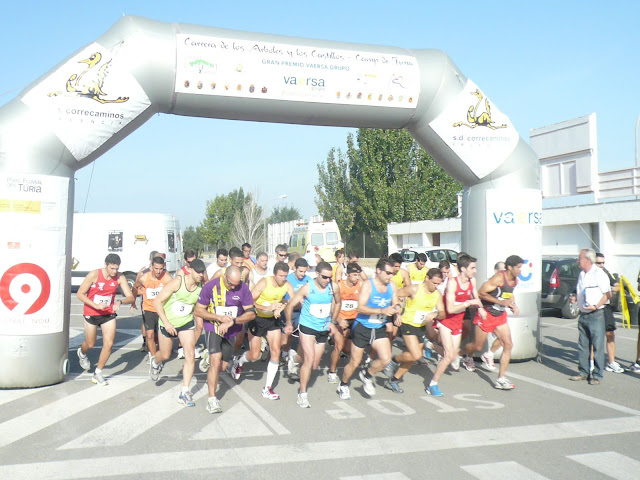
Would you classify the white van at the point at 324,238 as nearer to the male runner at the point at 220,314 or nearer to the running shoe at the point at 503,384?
the running shoe at the point at 503,384

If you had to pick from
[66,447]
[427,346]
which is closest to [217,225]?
[427,346]

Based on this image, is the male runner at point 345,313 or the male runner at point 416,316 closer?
the male runner at point 416,316

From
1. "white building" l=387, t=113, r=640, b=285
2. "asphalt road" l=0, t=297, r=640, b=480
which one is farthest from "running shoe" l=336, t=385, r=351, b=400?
"white building" l=387, t=113, r=640, b=285

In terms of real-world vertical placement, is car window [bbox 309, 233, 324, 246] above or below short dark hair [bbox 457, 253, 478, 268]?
above

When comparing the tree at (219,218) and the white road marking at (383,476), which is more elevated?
the tree at (219,218)

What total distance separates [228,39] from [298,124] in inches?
67.9

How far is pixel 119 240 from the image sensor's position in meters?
21.0

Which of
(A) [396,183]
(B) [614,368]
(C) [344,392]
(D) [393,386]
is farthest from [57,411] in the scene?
(A) [396,183]

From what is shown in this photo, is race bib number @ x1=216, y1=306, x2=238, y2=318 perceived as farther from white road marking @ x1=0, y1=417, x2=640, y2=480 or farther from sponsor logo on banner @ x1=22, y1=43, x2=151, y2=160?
sponsor logo on banner @ x1=22, y1=43, x2=151, y2=160

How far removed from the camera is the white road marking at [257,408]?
6324 millimetres

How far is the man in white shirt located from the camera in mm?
8531

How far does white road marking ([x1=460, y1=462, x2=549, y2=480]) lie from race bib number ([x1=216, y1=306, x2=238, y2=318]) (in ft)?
10.7

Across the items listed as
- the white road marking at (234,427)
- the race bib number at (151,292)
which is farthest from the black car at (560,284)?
the white road marking at (234,427)

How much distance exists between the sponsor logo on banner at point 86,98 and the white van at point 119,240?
13.0 meters
